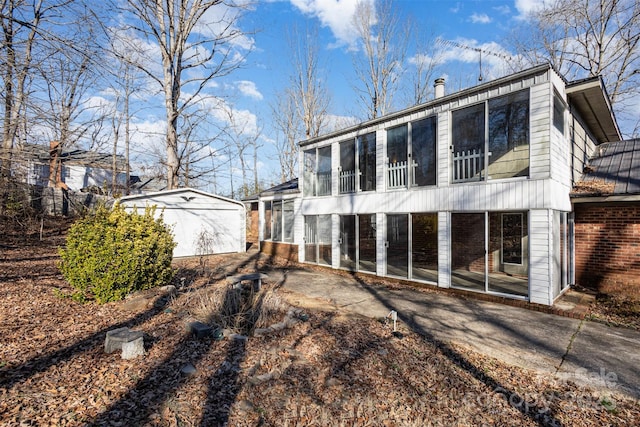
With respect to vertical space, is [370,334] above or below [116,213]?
below

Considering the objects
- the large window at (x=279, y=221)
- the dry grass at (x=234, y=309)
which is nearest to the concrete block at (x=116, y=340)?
the dry grass at (x=234, y=309)

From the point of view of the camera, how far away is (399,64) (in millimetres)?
17688

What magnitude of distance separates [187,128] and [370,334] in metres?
11.1

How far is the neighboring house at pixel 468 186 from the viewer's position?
6102 mm


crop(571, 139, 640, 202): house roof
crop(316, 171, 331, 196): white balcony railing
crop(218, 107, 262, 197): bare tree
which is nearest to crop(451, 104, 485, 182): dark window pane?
crop(571, 139, 640, 202): house roof

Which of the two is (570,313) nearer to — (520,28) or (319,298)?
(319,298)

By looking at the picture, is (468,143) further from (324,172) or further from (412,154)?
(324,172)

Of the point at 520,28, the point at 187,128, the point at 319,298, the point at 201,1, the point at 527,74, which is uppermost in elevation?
the point at 520,28

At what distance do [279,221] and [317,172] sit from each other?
3.10 metres

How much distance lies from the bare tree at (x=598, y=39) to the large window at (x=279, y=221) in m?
13.6

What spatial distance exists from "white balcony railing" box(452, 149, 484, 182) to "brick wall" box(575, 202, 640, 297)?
9.93ft

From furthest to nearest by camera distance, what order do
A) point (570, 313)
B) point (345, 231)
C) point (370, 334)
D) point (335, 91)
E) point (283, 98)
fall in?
point (283, 98)
point (335, 91)
point (345, 231)
point (570, 313)
point (370, 334)

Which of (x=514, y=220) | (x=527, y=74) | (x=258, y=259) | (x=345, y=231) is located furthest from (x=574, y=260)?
(x=258, y=259)

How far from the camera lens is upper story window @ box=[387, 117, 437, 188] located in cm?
796
